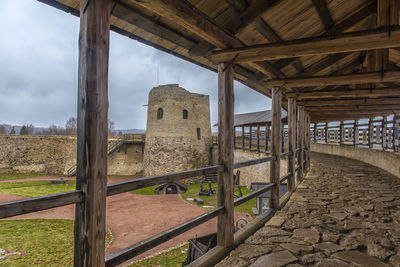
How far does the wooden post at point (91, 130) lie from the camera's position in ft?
4.69

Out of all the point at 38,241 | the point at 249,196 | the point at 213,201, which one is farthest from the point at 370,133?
the point at 38,241

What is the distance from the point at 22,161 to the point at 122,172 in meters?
9.38

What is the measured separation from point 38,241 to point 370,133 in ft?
48.9

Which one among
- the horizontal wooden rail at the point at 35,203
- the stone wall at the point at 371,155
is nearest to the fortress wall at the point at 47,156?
the stone wall at the point at 371,155

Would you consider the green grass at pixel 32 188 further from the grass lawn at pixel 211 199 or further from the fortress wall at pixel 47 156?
the grass lawn at pixel 211 199

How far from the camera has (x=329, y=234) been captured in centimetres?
308

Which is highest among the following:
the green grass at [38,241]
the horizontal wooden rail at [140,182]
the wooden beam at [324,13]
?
the wooden beam at [324,13]

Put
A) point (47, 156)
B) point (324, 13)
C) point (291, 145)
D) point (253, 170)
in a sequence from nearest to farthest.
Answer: point (324, 13)
point (291, 145)
point (253, 170)
point (47, 156)

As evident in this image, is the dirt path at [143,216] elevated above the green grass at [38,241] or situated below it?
below

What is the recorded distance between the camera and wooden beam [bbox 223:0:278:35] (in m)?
2.51

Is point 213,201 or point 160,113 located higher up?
point 160,113

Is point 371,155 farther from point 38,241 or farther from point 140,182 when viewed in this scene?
point 38,241

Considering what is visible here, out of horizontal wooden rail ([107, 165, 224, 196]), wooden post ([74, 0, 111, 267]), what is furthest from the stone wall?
wooden post ([74, 0, 111, 267])

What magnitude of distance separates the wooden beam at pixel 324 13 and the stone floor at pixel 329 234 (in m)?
2.71
